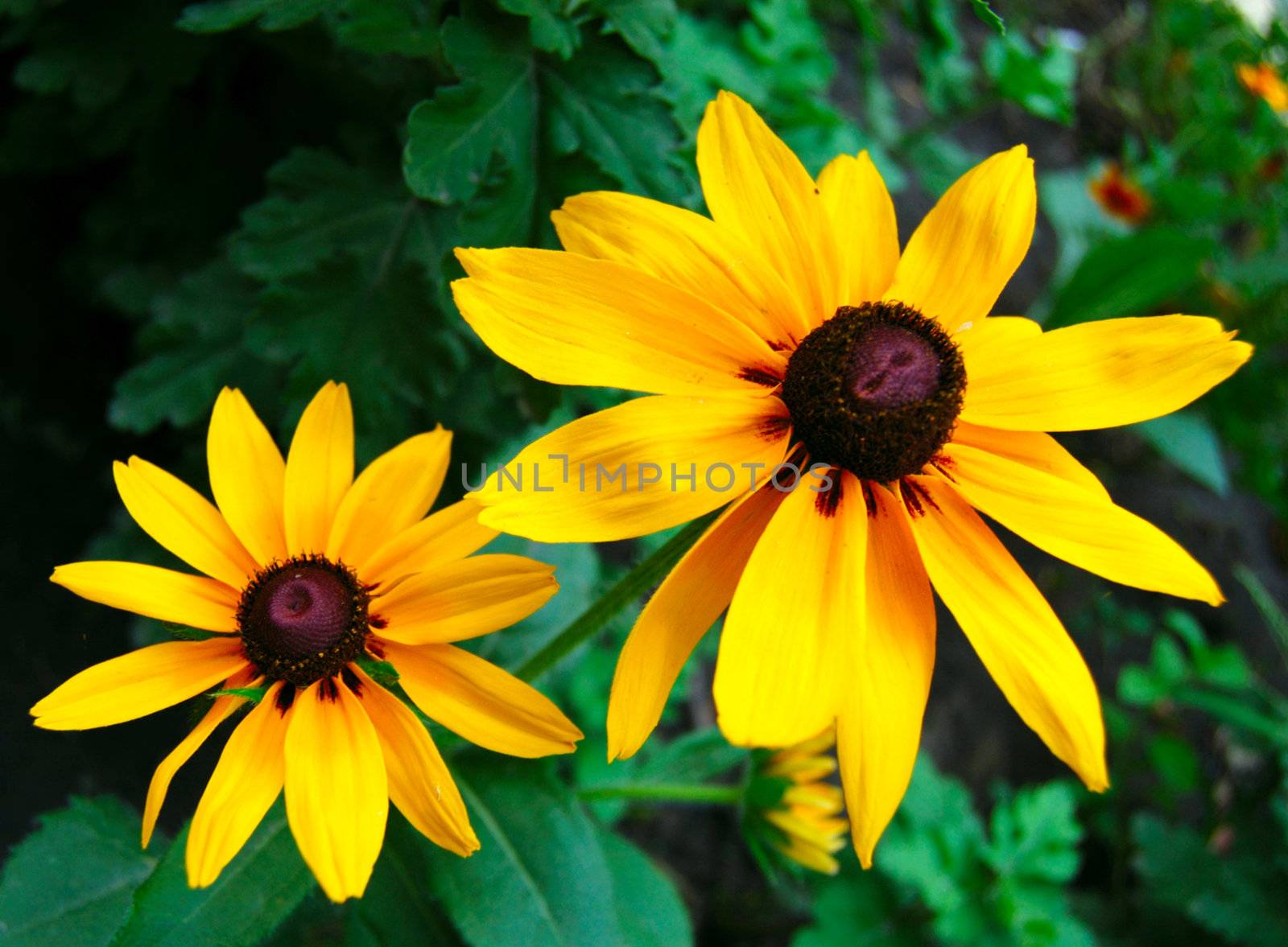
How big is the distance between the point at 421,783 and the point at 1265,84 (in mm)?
3551

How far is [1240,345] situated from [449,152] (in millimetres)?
919

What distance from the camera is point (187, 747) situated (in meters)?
0.91

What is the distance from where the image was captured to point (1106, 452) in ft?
12.9

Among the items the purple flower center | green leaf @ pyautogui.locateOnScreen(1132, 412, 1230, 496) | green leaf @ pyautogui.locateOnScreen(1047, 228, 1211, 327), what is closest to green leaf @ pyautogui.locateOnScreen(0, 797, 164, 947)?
the purple flower center

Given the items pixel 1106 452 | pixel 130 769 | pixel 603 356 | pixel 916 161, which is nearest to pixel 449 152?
pixel 603 356

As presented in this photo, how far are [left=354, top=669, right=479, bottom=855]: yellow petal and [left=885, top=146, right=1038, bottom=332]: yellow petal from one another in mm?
634

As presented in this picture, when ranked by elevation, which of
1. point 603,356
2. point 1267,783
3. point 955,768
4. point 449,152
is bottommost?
point 955,768

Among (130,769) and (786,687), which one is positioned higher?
(786,687)

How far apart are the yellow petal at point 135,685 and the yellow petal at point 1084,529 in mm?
724

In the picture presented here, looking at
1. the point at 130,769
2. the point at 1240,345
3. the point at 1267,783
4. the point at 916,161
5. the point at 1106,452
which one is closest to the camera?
the point at 1240,345

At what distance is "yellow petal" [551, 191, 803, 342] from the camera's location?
101 centimetres

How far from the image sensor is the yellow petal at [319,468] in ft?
3.54

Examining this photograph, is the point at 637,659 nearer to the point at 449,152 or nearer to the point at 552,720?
the point at 552,720

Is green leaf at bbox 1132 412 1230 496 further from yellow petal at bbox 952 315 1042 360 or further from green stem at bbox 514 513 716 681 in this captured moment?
green stem at bbox 514 513 716 681
